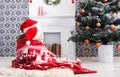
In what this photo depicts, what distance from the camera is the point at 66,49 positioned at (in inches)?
223

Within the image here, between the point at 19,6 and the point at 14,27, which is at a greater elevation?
the point at 19,6

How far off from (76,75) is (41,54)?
0.58 meters

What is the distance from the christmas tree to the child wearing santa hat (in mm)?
1260

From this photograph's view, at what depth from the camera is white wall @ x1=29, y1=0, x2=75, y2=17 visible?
18.8ft

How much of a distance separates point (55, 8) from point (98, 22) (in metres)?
1.44

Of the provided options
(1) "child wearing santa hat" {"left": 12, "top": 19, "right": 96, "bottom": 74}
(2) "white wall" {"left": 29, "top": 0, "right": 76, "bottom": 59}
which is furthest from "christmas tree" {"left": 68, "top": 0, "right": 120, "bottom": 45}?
(1) "child wearing santa hat" {"left": 12, "top": 19, "right": 96, "bottom": 74}

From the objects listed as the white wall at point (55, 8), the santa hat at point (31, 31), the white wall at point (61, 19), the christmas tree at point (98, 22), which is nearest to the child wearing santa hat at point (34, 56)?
the santa hat at point (31, 31)

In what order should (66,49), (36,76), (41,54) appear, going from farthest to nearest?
(66,49), (41,54), (36,76)

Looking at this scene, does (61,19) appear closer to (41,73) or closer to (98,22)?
(98,22)

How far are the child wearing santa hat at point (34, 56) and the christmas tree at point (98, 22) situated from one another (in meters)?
1.26

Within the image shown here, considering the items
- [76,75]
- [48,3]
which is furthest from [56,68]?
[48,3]

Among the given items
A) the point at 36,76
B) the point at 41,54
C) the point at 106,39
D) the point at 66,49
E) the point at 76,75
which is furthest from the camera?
the point at 66,49

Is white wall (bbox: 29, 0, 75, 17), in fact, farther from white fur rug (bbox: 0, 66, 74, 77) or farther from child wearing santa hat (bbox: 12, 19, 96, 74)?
white fur rug (bbox: 0, 66, 74, 77)

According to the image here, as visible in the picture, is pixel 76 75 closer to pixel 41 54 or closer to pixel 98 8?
pixel 41 54
